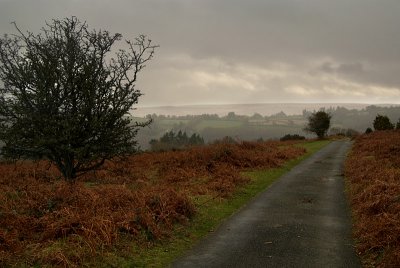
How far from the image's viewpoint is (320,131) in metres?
76.7

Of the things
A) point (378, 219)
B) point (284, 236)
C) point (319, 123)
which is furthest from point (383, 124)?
point (284, 236)

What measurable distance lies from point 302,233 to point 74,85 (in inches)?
435

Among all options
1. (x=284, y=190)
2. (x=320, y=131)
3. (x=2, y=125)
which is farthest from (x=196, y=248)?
(x=320, y=131)

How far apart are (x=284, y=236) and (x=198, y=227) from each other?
2.70m

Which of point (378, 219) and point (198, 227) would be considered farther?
point (198, 227)

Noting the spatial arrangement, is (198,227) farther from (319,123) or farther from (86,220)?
(319,123)

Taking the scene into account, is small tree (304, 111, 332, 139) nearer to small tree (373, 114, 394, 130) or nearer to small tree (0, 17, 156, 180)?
small tree (373, 114, 394, 130)

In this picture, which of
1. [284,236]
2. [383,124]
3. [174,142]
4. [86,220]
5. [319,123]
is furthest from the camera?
[174,142]

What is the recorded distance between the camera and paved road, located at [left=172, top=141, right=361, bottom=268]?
362 inches

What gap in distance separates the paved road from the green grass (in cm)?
36

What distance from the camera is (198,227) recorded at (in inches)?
481

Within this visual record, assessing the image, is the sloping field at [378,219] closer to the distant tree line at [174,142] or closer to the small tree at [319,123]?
the distant tree line at [174,142]

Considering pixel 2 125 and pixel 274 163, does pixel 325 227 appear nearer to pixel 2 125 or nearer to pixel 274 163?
pixel 2 125

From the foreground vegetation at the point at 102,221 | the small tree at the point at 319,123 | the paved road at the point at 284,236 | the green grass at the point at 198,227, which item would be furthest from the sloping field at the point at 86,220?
the small tree at the point at 319,123
